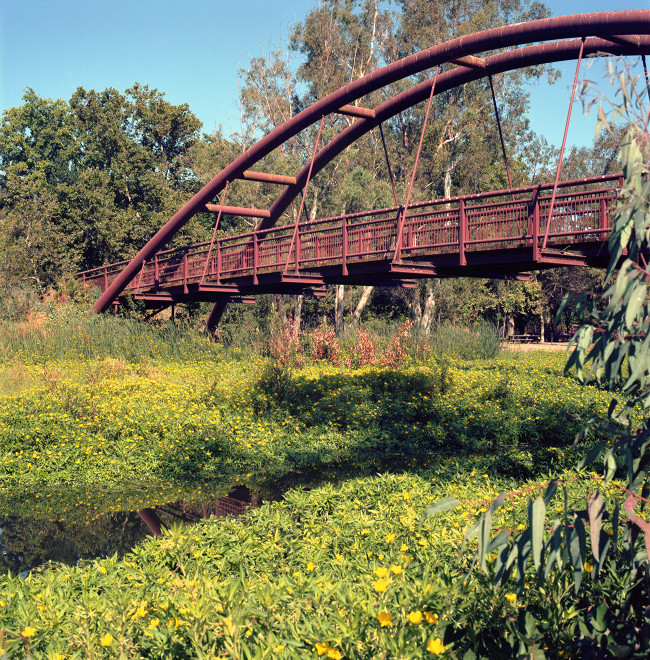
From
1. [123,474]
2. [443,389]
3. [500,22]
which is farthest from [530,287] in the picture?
[123,474]

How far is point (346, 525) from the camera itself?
6434 mm

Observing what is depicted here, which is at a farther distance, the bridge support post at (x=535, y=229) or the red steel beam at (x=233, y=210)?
the red steel beam at (x=233, y=210)

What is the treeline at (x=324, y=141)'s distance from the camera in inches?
1375

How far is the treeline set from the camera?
115 feet

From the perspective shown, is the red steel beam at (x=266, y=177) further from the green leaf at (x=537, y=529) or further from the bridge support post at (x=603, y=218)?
the green leaf at (x=537, y=529)

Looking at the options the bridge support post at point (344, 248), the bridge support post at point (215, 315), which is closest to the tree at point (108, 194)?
the bridge support post at point (215, 315)

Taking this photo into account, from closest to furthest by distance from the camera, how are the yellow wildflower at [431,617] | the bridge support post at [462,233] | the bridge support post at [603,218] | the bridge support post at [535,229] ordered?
the yellow wildflower at [431,617]
the bridge support post at [603,218]
the bridge support post at [535,229]
the bridge support post at [462,233]

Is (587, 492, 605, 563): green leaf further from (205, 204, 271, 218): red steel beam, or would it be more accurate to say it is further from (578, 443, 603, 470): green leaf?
(205, 204, 271, 218): red steel beam

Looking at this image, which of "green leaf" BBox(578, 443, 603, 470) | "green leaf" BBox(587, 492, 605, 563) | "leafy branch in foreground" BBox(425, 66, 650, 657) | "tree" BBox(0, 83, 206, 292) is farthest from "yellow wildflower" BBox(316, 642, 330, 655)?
"tree" BBox(0, 83, 206, 292)

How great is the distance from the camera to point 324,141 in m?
34.5

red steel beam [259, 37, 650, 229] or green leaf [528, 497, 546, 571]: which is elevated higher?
red steel beam [259, 37, 650, 229]

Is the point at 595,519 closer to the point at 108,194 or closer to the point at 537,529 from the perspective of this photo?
the point at 537,529

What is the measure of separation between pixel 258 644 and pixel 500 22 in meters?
37.7

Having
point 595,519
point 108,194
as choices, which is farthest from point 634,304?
point 108,194
